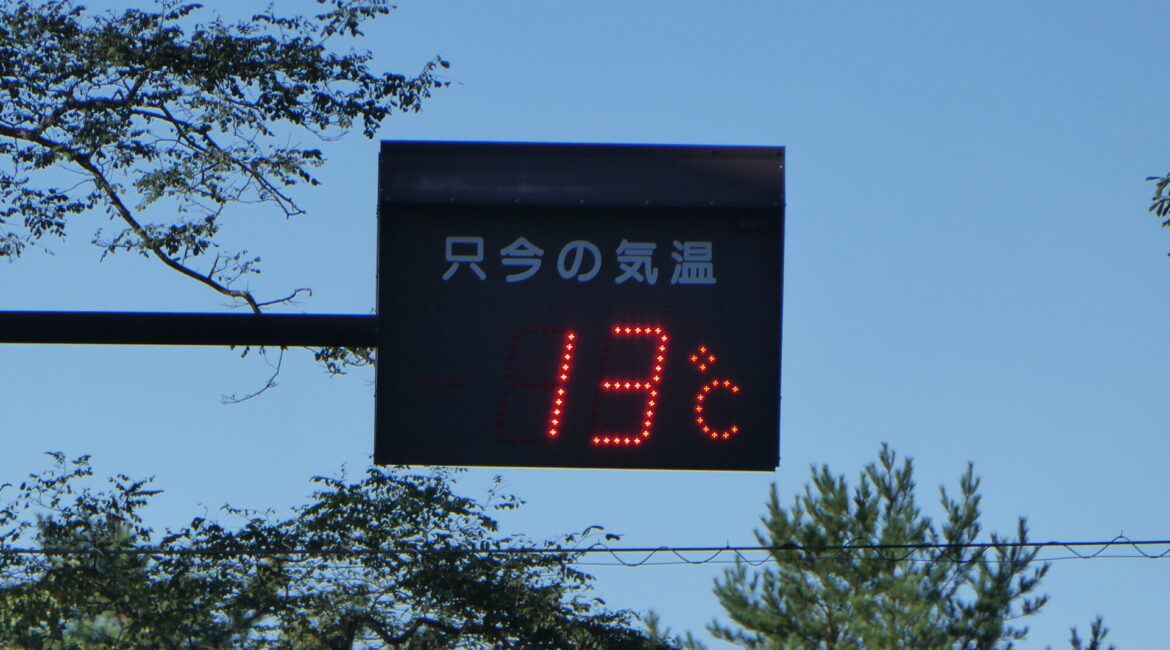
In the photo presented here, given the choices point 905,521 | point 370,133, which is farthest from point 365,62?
point 905,521

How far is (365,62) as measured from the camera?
51.4 feet

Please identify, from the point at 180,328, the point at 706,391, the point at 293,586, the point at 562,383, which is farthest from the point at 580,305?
the point at 293,586

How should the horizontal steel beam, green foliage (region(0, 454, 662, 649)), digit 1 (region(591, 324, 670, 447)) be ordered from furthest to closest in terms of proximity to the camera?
1. green foliage (region(0, 454, 662, 649))
2. digit 1 (region(591, 324, 670, 447))
3. the horizontal steel beam

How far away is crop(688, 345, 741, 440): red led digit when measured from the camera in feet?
26.6

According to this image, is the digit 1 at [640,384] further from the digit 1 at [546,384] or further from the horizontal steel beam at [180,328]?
the horizontal steel beam at [180,328]

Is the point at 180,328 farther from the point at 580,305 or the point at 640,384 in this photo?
the point at 640,384

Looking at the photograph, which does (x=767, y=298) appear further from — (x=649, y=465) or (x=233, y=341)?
(x=233, y=341)

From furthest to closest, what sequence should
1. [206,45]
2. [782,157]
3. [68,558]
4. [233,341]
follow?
[68,558] < [206,45] < [782,157] < [233,341]

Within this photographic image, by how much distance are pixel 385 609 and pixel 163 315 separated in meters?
11.5

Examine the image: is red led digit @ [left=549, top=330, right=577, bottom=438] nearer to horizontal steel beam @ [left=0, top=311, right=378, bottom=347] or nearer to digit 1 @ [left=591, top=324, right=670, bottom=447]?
digit 1 @ [left=591, top=324, right=670, bottom=447]

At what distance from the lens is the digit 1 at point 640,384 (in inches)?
319

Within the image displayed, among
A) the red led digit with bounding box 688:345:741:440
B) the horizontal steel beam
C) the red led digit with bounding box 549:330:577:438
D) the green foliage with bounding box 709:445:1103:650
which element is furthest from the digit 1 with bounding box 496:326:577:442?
the green foliage with bounding box 709:445:1103:650

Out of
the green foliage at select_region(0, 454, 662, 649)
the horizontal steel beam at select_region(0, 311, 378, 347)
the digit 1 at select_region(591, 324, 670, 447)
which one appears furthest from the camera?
the green foliage at select_region(0, 454, 662, 649)

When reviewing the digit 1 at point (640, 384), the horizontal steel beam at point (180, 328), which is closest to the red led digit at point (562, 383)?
the digit 1 at point (640, 384)
